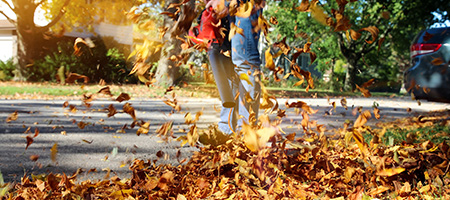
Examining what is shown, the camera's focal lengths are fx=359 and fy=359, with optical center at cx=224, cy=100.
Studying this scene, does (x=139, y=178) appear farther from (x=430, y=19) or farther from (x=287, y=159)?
(x=430, y=19)

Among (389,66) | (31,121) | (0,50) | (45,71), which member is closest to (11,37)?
(0,50)

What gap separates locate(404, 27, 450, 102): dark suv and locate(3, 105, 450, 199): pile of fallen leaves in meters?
2.62

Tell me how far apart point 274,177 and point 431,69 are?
3717 mm

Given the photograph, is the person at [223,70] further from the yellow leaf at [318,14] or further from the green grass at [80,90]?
the green grass at [80,90]

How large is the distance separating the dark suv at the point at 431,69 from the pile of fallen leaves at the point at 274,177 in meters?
2.62

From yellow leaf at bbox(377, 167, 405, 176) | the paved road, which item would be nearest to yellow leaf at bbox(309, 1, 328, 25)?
yellow leaf at bbox(377, 167, 405, 176)

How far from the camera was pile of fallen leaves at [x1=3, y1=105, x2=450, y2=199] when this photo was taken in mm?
1763

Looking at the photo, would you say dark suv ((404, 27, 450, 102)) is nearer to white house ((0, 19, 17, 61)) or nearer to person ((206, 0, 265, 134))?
person ((206, 0, 265, 134))

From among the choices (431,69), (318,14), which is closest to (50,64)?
(431,69)

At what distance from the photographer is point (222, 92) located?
10.3 feet

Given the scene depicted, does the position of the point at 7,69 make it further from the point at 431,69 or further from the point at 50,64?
the point at 431,69

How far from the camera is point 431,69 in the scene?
4.66 metres

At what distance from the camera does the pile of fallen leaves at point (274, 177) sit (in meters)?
1.76

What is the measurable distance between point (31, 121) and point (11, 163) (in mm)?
2346
